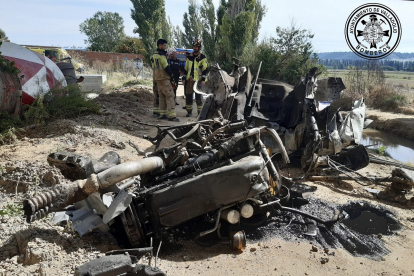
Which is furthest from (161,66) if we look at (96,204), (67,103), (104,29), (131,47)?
(104,29)

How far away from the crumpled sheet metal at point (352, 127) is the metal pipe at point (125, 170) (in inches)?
146

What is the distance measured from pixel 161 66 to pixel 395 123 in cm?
958

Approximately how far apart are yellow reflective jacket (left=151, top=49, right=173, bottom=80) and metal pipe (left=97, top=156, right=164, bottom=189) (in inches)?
226

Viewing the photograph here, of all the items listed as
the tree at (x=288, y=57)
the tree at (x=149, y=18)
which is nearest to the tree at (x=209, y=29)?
the tree at (x=149, y=18)

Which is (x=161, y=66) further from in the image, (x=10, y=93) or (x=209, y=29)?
(x=209, y=29)

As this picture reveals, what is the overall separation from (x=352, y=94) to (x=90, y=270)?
1625 cm

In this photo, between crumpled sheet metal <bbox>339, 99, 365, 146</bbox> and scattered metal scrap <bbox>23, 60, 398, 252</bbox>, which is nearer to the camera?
scattered metal scrap <bbox>23, 60, 398, 252</bbox>

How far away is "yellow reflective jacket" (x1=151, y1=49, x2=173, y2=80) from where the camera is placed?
8945mm

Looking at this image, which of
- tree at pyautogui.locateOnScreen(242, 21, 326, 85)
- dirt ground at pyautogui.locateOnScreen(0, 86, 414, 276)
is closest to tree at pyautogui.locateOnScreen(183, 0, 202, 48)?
tree at pyautogui.locateOnScreen(242, 21, 326, 85)

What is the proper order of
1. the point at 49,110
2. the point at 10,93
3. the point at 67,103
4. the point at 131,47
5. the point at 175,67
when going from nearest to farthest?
the point at 10,93
the point at 49,110
the point at 67,103
the point at 175,67
the point at 131,47

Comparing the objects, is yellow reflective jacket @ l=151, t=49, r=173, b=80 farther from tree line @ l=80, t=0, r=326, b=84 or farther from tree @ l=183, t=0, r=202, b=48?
tree @ l=183, t=0, r=202, b=48

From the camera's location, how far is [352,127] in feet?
19.7

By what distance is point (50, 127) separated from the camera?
702 centimetres

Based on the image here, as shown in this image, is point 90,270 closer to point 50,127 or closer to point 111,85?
point 50,127
